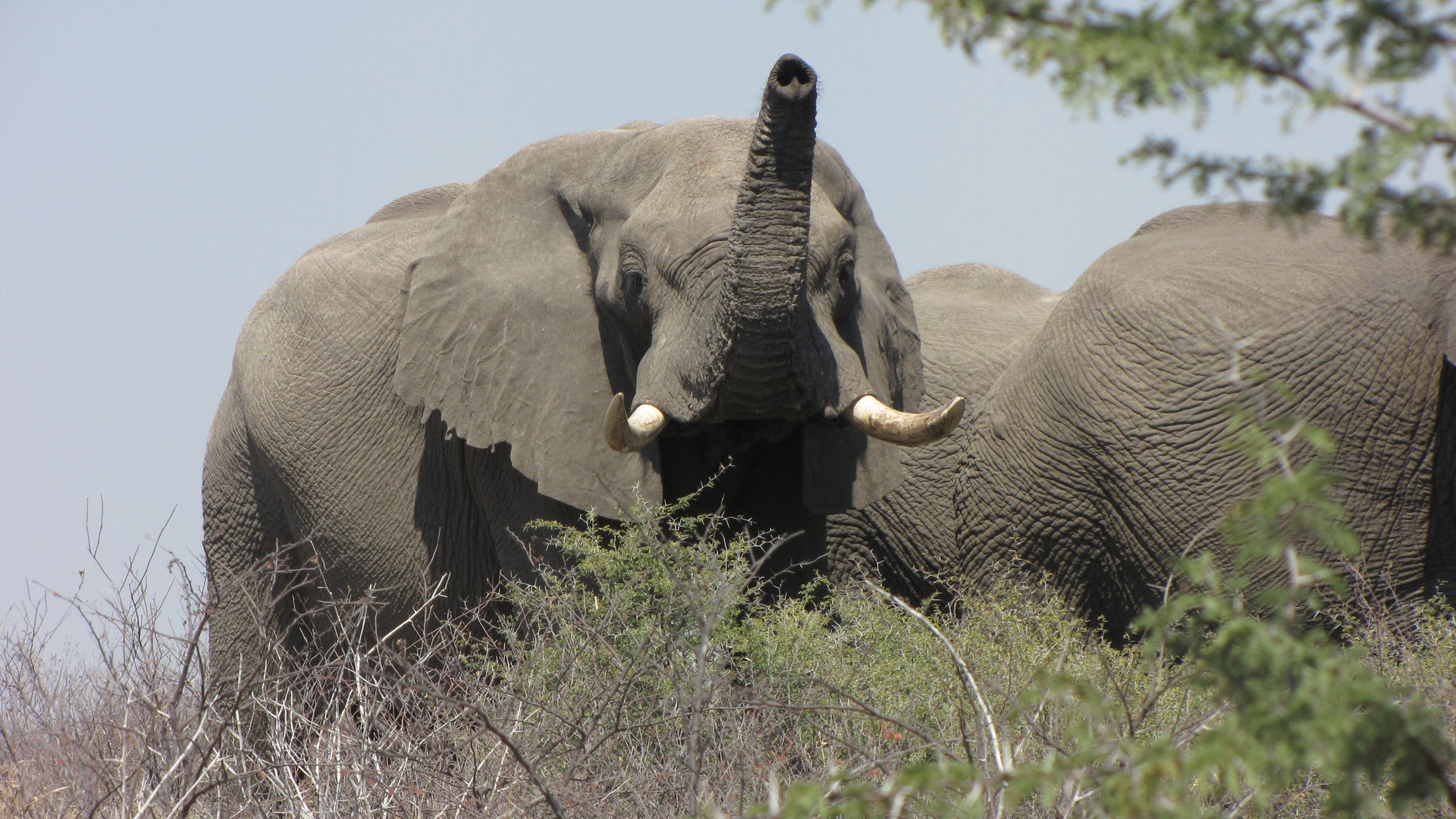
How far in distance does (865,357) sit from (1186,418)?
1.49m

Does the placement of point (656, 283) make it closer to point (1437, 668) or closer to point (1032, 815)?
point (1032, 815)

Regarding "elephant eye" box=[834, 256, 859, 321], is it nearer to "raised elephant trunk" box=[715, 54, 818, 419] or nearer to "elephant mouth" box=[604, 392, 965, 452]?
"elephant mouth" box=[604, 392, 965, 452]

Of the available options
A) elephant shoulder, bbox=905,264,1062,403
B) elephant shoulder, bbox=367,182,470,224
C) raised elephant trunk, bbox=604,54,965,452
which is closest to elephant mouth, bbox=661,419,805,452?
raised elephant trunk, bbox=604,54,965,452

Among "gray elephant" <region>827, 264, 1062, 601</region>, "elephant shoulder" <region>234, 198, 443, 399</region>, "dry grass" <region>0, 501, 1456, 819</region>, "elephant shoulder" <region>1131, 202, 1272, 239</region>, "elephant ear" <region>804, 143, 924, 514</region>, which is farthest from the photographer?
"gray elephant" <region>827, 264, 1062, 601</region>

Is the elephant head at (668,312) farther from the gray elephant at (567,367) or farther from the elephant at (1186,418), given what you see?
the elephant at (1186,418)

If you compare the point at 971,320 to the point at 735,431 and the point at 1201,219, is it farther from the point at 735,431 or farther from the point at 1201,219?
the point at 735,431

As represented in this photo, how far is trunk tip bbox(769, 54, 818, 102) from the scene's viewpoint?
3.82 m

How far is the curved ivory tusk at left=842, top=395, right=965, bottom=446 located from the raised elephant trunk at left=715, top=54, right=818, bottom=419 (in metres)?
0.37

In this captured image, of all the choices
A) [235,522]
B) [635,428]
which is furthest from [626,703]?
[235,522]

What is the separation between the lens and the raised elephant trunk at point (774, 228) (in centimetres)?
386

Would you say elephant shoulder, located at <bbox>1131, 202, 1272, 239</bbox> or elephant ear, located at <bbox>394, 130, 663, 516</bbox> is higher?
elephant ear, located at <bbox>394, 130, 663, 516</bbox>

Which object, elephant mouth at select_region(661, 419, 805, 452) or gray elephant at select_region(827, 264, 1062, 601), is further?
gray elephant at select_region(827, 264, 1062, 601)

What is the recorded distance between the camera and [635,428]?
13.9ft

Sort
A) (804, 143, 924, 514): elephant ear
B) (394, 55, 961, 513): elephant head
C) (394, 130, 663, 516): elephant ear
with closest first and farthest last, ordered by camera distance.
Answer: (394, 55, 961, 513): elephant head < (804, 143, 924, 514): elephant ear < (394, 130, 663, 516): elephant ear
